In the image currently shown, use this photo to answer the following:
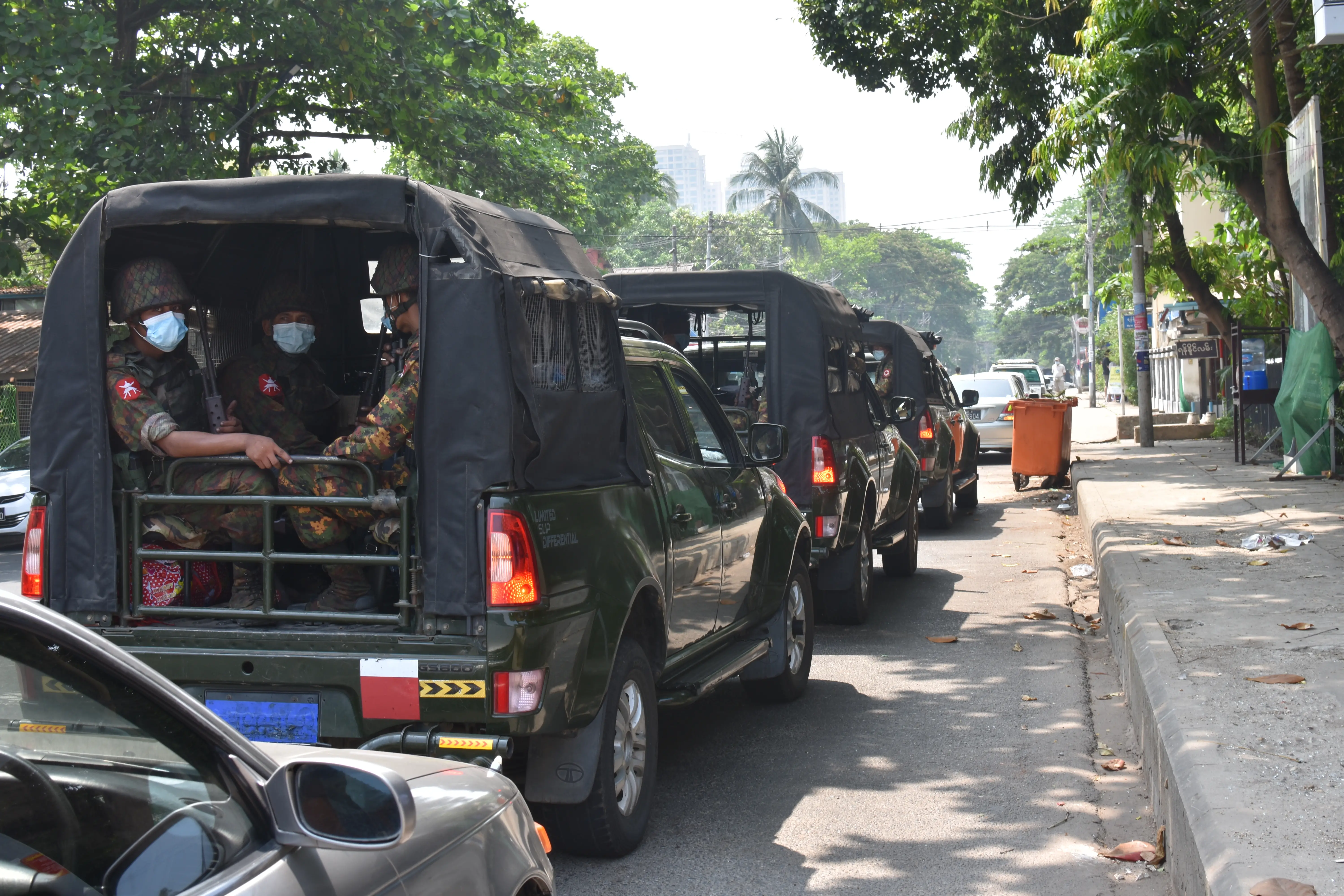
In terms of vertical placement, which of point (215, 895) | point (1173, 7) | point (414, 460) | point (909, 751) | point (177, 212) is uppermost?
point (1173, 7)

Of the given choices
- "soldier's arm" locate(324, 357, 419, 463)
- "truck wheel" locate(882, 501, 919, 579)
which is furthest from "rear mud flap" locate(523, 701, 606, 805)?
"truck wheel" locate(882, 501, 919, 579)

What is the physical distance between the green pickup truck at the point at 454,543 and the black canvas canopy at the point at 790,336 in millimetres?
3229

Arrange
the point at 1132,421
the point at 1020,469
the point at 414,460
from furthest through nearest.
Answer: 1. the point at 1132,421
2. the point at 1020,469
3. the point at 414,460

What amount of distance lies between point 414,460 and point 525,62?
36944 mm

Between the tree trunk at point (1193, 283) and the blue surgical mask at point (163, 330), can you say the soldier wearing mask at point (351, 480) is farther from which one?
the tree trunk at point (1193, 283)

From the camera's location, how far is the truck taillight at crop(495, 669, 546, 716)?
4.14 meters

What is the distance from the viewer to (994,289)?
406ft

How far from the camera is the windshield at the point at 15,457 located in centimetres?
1689

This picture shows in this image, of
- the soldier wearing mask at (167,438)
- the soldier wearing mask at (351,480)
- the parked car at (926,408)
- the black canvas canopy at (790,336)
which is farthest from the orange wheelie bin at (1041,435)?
the soldier wearing mask at (167,438)

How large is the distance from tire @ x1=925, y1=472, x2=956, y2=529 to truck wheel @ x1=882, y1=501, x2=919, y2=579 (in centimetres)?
306

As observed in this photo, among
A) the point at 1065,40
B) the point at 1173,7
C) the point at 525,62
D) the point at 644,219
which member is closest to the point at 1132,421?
the point at 1065,40

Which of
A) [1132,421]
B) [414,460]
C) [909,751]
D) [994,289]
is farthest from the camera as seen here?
[994,289]

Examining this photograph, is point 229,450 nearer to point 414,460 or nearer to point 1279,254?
point 414,460

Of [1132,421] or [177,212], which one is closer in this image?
[177,212]
